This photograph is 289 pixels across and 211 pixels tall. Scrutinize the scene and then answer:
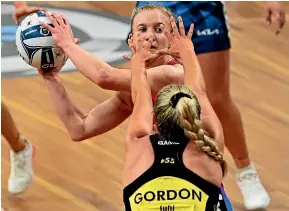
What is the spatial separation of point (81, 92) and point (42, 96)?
0.28 meters

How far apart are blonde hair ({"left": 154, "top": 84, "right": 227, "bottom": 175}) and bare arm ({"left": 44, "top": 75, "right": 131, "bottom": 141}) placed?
2.41 feet

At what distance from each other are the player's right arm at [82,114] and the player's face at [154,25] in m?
0.39

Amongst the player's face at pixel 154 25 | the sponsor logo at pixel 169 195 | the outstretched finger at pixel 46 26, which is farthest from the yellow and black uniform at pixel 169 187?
the outstretched finger at pixel 46 26

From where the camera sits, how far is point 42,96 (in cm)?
573

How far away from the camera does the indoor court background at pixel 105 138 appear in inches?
181

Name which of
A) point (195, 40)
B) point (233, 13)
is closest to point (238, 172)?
point (195, 40)

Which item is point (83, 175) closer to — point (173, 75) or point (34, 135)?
point (34, 135)

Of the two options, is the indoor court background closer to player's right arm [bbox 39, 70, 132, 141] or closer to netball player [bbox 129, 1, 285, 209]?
netball player [bbox 129, 1, 285, 209]

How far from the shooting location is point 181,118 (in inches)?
105

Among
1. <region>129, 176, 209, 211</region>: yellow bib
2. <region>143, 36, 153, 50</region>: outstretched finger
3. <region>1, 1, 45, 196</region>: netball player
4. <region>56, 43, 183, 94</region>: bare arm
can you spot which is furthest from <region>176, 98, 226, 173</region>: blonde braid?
<region>1, 1, 45, 196</region>: netball player

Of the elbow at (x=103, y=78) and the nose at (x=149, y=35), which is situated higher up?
the nose at (x=149, y=35)

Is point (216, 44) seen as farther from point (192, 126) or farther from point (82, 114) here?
point (192, 126)

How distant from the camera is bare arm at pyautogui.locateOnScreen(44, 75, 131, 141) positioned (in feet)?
11.1

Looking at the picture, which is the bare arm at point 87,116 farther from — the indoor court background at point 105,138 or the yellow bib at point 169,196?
the indoor court background at point 105,138
